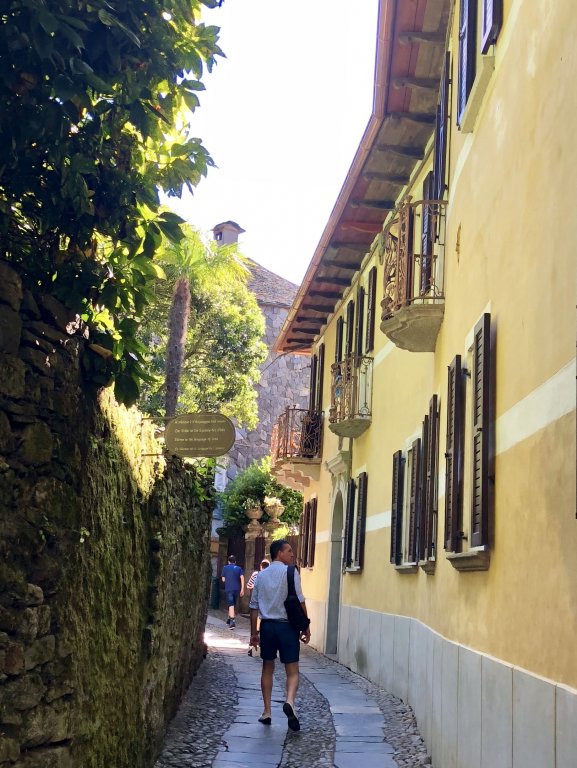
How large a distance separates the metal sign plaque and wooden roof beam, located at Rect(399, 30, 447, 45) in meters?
5.16

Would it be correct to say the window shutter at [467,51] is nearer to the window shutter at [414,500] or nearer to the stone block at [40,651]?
the window shutter at [414,500]

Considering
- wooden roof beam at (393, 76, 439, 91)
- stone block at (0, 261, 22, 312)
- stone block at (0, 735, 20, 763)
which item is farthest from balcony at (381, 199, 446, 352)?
stone block at (0, 735, 20, 763)

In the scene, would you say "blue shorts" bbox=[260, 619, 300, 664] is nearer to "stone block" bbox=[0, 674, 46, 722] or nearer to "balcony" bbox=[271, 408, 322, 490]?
"stone block" bbox=[0, 674, 46, 722]

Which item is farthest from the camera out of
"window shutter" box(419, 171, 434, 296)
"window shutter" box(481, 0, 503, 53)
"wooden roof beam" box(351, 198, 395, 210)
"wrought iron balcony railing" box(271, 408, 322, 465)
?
"wrought iron balcony railing" box(271, 408, 322, 465)

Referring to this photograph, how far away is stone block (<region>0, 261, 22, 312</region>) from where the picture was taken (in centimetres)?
474

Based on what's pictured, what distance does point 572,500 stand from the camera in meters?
4.25

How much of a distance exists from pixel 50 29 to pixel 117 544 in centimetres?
310

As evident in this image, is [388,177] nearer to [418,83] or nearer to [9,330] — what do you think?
[418,83]

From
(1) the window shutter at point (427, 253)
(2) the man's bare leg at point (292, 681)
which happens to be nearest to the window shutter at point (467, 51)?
(1) the window shutter at point (427, 253)

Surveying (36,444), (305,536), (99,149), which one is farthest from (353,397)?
(36,444)

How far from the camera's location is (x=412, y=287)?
969cm

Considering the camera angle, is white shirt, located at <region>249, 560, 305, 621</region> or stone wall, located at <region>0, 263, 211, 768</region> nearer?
stone wall, located at <region>0, 263, 211, 768</region>

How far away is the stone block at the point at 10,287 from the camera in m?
4.74

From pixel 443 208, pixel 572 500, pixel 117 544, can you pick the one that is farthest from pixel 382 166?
pixel 572 500
